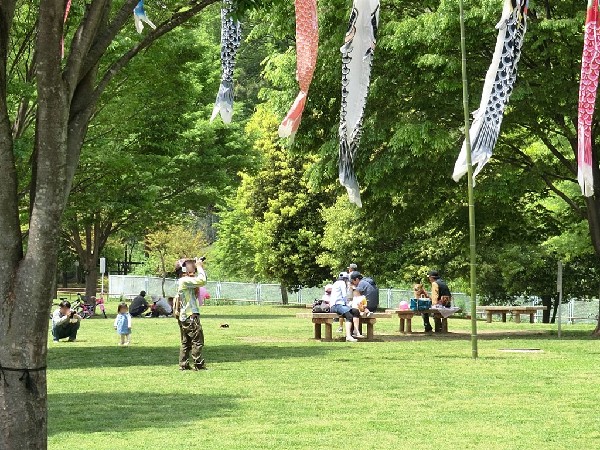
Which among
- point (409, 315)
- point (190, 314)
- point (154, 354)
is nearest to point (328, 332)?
point (409, 315)

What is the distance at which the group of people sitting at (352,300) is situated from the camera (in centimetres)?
2747

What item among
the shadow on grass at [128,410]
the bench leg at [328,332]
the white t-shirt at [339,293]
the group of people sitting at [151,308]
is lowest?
the shadow on grass at [128,410]

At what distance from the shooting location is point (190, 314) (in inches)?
776

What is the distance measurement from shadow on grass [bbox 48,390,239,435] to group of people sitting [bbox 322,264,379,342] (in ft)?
37.4

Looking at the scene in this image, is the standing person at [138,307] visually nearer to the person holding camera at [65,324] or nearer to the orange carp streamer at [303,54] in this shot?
the person holding camera at [65,324]

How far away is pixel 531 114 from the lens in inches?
1171

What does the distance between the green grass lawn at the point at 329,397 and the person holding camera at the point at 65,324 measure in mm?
2677

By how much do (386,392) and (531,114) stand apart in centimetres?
1497

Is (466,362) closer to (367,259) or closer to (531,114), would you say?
(531,114)

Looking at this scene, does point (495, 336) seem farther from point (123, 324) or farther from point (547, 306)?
point (547, 306)

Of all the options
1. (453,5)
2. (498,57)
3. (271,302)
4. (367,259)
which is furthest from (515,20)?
(271,302)

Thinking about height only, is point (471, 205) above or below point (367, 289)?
above

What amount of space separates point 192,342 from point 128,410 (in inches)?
206

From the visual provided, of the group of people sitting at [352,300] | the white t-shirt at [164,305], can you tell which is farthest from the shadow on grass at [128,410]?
the white t-shirt at [164,305]
